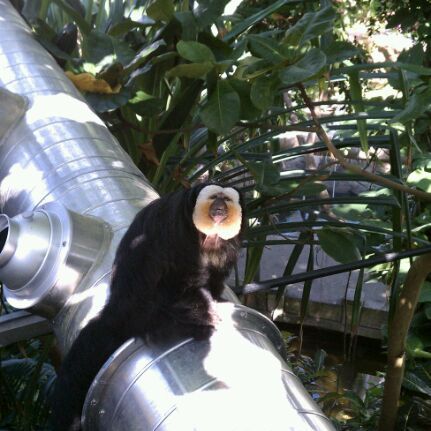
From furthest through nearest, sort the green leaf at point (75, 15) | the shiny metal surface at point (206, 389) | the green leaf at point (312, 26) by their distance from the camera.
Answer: the green leaf at point (75, 15) < the green leaf at point (312, 26) < the shiny metal surface at point (206, 389)

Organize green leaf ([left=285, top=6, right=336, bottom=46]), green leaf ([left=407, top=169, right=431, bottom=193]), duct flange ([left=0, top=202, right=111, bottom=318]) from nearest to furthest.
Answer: duct flange ([left=0, top=202, right=111, bottom=318]) → green leaf ([left=285, top=6, right=336, bottom=46]) → green leaf ([left=407, top=169, right=431, bottom=193])

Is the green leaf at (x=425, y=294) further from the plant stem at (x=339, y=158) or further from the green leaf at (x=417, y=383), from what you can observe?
the plant stem at (x=339, y=158)

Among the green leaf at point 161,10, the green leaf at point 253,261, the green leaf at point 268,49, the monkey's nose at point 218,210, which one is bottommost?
the green leaf at point 253,261

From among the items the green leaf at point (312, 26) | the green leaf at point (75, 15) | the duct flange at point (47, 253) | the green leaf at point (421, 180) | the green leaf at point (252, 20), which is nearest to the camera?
the duct flange at point (47, 253)

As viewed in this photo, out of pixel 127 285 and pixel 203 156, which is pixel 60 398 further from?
pixel 203 156

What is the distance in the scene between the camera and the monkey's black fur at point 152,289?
863 mm

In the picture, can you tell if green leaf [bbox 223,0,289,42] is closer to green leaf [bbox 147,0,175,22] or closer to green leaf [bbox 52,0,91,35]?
green leaf [bbox 147,0,175,22]

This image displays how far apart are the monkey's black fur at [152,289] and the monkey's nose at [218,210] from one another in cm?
3

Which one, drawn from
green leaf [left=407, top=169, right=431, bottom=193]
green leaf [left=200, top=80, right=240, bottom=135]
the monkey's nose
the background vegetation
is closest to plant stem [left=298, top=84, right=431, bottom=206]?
the background vegetation

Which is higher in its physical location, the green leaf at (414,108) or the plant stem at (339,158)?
the green leaf at (414,108)

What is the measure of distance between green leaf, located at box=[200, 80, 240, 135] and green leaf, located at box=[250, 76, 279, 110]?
34 millimetres

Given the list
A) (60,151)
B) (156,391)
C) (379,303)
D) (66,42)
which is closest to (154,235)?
(60,151)

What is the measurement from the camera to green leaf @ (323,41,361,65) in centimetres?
103

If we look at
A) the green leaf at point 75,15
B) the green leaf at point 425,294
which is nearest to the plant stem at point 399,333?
the green leaf at point 425,294
